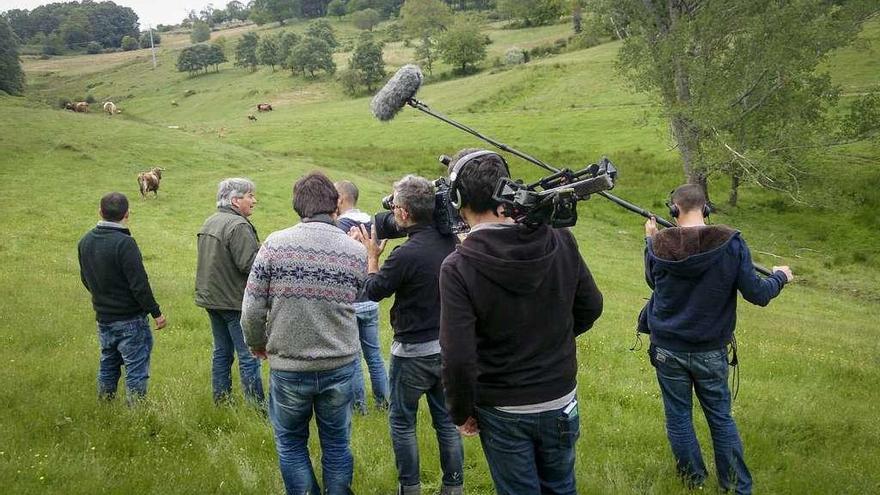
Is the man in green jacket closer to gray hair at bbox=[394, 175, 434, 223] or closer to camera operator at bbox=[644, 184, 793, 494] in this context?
gray hair at bbox=[394, 175, 434, 223]

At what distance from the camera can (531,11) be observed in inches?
3733

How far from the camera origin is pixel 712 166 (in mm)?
22969

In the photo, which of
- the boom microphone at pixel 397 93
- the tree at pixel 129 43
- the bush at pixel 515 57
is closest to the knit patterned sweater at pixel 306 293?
the boom microphone at pixel 397 93

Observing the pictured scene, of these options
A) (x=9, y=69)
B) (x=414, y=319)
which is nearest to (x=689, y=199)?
(x=414, y=319)

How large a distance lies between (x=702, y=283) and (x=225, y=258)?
467 centimetres

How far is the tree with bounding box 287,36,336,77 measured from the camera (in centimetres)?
8406

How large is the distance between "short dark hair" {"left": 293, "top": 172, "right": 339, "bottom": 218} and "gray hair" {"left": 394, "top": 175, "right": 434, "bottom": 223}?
1.72 feet

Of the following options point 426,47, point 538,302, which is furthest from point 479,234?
point 426,47

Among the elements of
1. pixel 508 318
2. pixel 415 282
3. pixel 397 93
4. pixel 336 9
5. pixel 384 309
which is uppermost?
pixel 336 9

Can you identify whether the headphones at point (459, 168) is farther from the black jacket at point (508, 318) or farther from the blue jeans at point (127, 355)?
the blue jeans at point (127, 355)

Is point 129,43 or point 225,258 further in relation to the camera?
point 129,43

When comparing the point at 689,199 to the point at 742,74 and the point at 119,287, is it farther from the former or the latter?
the point at 742,74

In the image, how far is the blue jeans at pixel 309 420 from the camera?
4.65 meters

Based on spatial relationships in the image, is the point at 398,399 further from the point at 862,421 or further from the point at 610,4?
the point at 610,4
